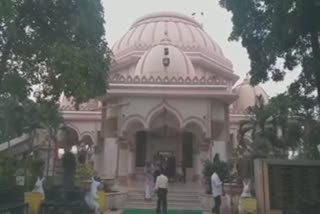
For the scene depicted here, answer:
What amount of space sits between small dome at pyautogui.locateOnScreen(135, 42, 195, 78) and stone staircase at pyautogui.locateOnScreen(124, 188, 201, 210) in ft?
20.6

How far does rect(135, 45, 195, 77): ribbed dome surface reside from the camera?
22000 mm

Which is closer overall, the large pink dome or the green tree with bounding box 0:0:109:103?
the green tree with bounding box 0:0:109:103

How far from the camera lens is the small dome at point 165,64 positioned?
22.0m

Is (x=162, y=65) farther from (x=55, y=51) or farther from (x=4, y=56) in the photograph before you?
(x=55, y=51)

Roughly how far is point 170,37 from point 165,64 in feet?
17.1

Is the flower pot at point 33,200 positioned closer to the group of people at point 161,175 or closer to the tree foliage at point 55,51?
the tree foliage at point 55,51

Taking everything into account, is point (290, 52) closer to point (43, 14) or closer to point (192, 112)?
point (43, 14)

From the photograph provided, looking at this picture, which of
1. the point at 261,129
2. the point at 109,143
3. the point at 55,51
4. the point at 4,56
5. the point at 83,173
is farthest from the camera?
the point at 109,143

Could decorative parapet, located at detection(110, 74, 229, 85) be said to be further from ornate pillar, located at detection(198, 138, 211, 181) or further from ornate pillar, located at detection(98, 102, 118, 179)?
ornate pillar, located at detection(198, 138, 211, 181)

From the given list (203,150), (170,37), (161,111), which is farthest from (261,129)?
(170,37)

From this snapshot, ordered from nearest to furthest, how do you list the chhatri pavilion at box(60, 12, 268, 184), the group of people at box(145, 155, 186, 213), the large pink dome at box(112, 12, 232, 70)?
the group of people at box(145, 155, 186, 213) < the chhatri pavilion at box(60, 12, 268, 184) < the large pink dome at box(112, 12, 232, 70)

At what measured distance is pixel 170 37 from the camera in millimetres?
26828

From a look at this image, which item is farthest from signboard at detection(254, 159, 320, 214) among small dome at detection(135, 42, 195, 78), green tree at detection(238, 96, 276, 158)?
small dome at detection(135, 42, 195, 78)

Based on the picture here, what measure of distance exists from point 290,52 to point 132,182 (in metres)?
11.9
